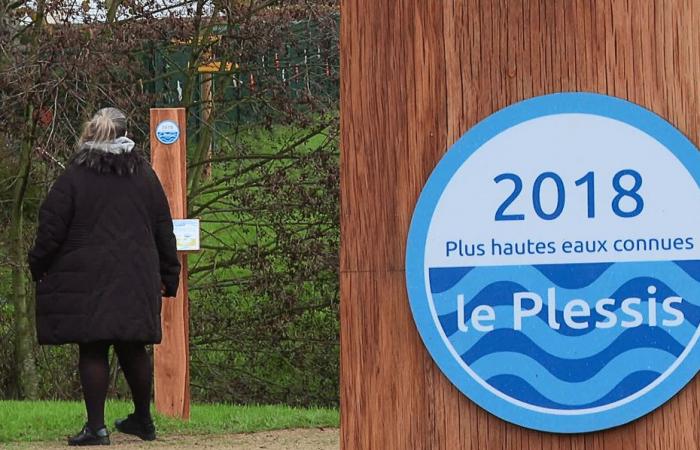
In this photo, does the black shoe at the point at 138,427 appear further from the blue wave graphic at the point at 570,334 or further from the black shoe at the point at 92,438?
the blue wave graphic at the point at 570,334

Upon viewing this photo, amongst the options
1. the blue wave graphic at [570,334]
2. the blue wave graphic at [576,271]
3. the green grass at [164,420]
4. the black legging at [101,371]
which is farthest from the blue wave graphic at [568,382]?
the green grass at [164,420]

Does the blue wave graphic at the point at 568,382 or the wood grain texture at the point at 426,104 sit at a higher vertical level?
the wood grain texture at the point at 426,104

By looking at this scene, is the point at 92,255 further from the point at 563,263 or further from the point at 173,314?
the point at 563,263

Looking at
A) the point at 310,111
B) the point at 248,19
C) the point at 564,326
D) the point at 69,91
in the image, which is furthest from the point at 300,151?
the point at 564,326

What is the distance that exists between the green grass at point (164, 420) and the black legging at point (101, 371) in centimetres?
71

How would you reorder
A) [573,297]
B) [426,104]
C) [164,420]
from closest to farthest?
[573,297]
[426,104]
[164,420]

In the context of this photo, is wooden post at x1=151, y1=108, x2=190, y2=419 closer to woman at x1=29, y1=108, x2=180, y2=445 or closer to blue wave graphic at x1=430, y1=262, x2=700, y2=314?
woman at x1=29, y1=108, x2=180, y2=445

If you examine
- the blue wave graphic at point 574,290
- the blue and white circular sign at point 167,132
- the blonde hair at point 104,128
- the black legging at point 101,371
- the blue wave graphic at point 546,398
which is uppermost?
the blue and white circular sign at point 167,132

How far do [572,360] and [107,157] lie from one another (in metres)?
4.72

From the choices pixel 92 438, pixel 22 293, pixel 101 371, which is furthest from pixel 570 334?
pixel 22 293

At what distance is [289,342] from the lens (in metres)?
14.3

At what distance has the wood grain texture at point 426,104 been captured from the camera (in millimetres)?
2236

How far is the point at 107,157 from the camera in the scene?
6.68 metres

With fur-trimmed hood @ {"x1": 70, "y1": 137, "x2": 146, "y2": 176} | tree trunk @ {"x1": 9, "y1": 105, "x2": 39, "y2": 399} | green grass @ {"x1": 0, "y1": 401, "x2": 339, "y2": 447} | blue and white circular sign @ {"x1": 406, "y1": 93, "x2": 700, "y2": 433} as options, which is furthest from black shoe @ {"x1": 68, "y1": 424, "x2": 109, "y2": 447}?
tree trunk @ {"x1": 9, "y1": 105, "x2": 39, "y2": 399}
